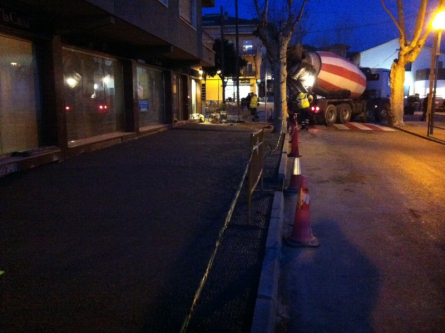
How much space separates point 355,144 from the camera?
17.1 m

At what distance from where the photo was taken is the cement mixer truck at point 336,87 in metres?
23.6

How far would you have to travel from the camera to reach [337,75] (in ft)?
81.9

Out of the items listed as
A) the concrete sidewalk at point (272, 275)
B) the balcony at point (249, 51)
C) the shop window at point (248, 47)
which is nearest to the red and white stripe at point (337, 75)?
the concrete sidewalk at point (272, 275)

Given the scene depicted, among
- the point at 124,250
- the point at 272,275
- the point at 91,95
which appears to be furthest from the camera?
the point at 91,95

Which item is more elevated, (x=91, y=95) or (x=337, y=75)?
(x=337, y=75)

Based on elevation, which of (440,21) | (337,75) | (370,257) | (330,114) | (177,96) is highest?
(440,21)

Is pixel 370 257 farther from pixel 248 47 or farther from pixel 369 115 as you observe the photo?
pixel 248 47

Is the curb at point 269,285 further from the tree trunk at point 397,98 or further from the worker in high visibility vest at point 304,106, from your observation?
the tree trunk at point 397,98

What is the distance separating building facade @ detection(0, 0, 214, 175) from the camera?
945cm

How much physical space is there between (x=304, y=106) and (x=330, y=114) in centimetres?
341

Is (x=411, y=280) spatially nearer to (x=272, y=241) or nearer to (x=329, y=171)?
(x=272, y=241)

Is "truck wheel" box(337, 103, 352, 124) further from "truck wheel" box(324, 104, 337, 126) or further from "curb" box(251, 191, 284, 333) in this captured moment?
"curb" box(251, 191, 284, 333)

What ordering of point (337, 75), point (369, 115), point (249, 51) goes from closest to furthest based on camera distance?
point (337, 75) → point (369, 115) → point (249, 51)

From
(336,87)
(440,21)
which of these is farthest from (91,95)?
(336,87)
